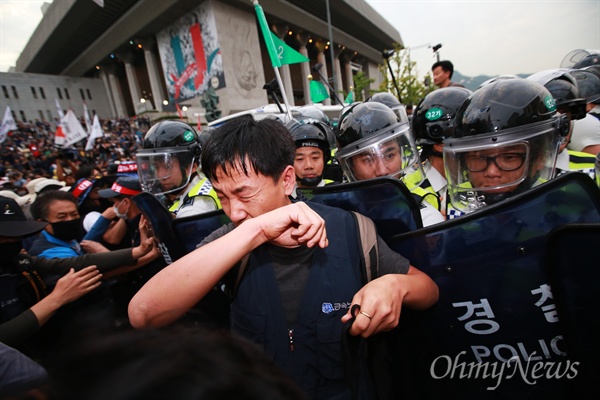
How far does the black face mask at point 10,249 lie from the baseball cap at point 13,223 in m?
0.09

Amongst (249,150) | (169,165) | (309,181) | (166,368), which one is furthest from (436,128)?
(166,368)

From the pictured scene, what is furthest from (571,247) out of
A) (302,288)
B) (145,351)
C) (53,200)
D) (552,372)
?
(53,200)

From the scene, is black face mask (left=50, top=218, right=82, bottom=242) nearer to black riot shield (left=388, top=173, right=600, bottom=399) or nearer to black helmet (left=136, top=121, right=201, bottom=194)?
black helmet (left=136, top=121, right=201, bottom=194)

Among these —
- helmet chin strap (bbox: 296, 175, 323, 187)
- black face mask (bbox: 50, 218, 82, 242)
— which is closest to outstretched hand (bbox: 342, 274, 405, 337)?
helmet chin strap (bbox: 296, 175, 323, 187)

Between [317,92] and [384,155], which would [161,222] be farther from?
[317,92]

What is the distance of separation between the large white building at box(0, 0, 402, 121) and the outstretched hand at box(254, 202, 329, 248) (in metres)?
18.3

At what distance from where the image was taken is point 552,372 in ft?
3.60

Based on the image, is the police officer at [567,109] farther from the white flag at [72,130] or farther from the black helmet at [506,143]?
the white flag at [72,130]

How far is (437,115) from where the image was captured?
2521 mm

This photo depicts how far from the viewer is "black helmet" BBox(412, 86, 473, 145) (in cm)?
245

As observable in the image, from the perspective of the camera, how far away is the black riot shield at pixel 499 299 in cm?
98

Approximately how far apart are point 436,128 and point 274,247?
1911 mm

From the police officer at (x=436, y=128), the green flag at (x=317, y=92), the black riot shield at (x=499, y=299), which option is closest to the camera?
the black riot shield at (x=499, y=299)

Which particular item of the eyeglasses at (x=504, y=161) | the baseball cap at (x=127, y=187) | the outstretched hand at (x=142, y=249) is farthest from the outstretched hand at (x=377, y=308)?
the baseball cap at (x=127, y=187)
